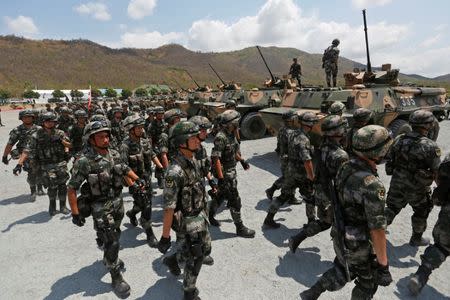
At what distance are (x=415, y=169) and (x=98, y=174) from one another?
3815 millimetres

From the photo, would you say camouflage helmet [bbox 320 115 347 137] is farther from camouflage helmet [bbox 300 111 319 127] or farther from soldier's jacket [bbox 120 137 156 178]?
soldier's jacket [bbox 120 137 156 178]

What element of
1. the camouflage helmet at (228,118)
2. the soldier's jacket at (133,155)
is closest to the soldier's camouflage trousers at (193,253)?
the camouflage helmet at (228,118)

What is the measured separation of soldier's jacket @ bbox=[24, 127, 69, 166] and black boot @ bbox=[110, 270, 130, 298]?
3.52 meters

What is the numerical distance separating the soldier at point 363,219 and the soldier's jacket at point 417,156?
1698 millimetres

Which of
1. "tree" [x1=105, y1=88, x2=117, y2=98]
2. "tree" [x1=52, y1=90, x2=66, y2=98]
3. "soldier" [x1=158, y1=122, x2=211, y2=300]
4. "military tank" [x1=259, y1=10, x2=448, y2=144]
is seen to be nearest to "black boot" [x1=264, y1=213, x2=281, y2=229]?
"soldier" [x1=158, y1=122, x2=211, y2=300]

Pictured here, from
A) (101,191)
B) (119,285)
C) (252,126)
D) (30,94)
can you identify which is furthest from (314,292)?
(30,94)

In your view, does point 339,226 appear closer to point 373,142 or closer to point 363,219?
point 363,219

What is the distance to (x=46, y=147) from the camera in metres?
6.47

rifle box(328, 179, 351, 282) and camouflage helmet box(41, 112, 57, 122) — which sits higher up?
camouflage helmet box(41, 112, 57, 122)

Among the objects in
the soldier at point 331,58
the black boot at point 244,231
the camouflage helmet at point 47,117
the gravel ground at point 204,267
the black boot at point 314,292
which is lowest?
the gravel ground at point 204,267

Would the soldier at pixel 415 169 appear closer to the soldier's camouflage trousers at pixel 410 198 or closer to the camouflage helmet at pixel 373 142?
the soldier's camouflage trousers at pixel 410 198

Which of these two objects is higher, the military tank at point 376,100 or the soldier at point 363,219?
the military tank at point 376,100

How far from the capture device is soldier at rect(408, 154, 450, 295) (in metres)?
3.38

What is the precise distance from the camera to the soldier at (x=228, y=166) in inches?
203
